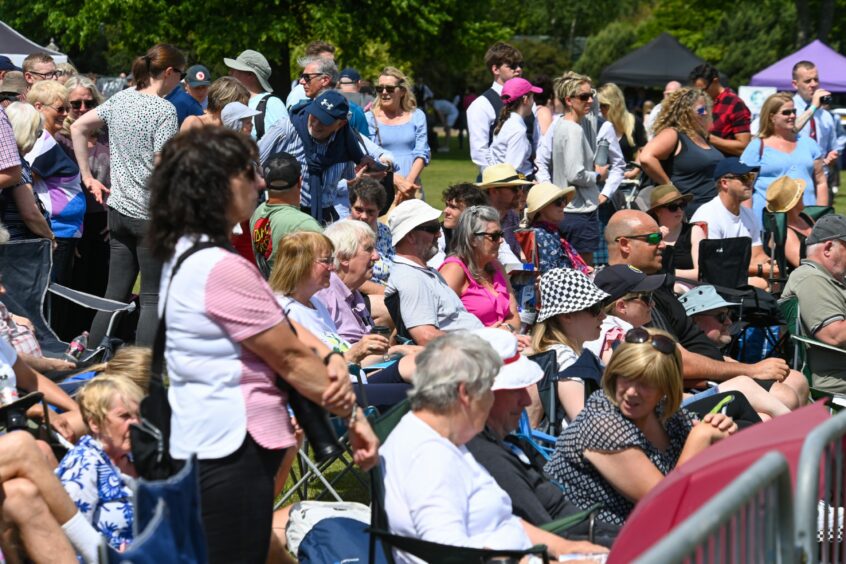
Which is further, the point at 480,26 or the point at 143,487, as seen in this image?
the point at 480,26

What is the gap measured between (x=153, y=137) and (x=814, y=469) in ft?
16.4

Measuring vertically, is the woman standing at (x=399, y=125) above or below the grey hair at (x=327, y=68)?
below

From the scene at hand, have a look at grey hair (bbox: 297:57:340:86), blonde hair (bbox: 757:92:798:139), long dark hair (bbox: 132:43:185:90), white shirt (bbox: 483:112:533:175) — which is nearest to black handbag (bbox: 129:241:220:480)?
long dark hair (bbox: 132:43:185:90)

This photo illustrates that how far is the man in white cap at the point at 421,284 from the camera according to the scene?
19.5ft

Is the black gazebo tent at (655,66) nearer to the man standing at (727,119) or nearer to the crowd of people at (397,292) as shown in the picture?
the man standing at (727,119)

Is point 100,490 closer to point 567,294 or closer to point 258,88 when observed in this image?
point 567,294

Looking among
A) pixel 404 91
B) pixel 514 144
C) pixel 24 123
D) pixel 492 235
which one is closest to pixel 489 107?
pixel 514 144

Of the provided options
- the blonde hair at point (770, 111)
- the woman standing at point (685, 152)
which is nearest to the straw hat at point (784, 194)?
the woman standing at point (685, 152)

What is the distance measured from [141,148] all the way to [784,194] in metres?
4.66

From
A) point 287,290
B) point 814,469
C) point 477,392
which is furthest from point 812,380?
point 814,469

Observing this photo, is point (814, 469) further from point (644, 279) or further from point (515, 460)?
point (644, 279)

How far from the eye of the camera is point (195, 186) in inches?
123

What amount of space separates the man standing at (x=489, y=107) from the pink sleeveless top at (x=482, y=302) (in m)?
3.18

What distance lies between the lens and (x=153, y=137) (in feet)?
22.5
